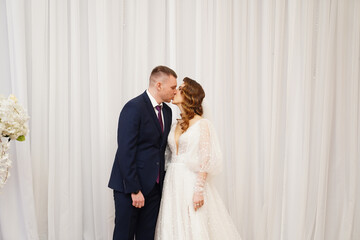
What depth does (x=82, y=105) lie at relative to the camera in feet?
8.95

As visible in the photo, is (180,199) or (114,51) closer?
(180,199)

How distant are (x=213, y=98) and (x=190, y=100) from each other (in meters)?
0.60

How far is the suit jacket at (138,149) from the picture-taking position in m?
2.08

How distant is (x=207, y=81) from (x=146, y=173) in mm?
1066

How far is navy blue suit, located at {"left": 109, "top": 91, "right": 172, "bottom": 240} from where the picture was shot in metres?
2.09

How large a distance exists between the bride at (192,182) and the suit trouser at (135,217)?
55mm

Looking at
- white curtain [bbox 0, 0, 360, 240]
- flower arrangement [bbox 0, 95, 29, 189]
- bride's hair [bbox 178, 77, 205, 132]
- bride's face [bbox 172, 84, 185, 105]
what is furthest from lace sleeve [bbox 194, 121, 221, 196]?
flower arrangement [bbox 0, 95, 29, 189]

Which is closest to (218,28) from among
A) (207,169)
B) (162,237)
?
(207,169)

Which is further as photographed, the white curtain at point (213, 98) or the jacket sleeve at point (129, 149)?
the white curtain at point (213, 98)

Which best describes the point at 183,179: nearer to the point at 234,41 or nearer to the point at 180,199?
the point at 180,199

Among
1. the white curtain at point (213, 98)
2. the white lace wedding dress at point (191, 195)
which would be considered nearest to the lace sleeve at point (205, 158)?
the white lace wedding dress at point (191, 195)

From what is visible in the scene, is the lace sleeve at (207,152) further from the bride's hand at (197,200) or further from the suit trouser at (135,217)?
the suit trouser at (135,217)

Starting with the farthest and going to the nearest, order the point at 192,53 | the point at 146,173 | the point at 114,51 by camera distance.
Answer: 1. the point at 192,53
2. the point at 114,51
3. the point at 146,173

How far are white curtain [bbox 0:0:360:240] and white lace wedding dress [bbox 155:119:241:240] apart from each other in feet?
1.24
